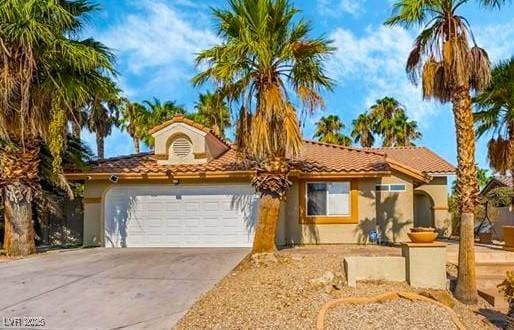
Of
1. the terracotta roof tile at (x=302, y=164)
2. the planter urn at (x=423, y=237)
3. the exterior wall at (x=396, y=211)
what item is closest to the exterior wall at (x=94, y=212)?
the terracotta roof tile at (x=302, y=164)

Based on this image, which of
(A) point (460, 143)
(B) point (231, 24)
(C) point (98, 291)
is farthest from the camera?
(B) point (231, 24)

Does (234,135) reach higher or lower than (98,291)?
higher

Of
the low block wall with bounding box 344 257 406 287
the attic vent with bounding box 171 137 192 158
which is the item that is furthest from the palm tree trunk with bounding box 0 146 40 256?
the low block wall with bounding box 344 257 406 287

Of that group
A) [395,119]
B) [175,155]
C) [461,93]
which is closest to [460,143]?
[461,93]

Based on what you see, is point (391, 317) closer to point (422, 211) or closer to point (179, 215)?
point (179, 215)

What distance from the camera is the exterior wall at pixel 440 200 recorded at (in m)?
24.2

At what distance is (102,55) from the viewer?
1490cm

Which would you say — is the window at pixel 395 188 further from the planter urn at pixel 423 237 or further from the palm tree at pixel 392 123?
the palm tree at pixel 392 123

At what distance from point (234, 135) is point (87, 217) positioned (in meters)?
8.05

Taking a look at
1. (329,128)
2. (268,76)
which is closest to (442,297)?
(268,76)

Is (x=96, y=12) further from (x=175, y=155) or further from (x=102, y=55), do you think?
(x=175, y=155)

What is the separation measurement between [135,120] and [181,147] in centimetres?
1658

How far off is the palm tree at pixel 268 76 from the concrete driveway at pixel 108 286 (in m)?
2.37

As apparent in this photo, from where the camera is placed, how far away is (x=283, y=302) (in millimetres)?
8867
